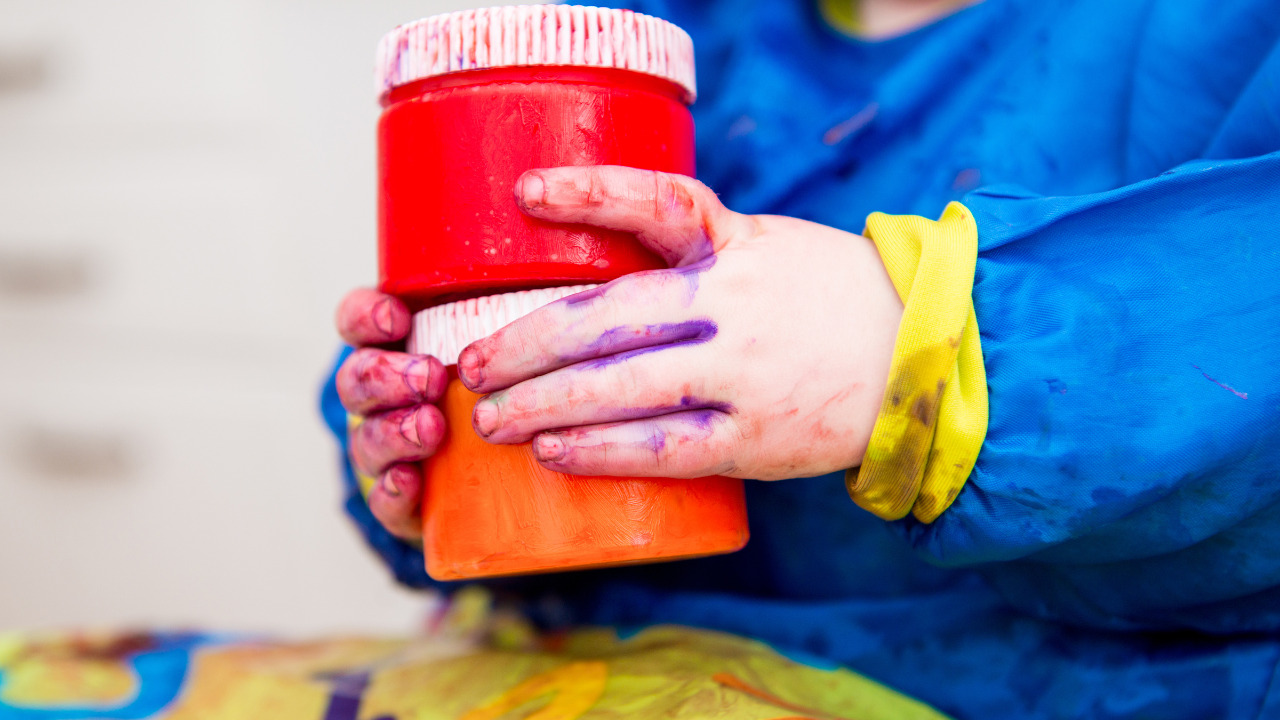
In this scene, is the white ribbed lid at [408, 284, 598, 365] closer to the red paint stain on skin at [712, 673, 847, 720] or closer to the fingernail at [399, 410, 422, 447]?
the fingernail at [399, 410, 422, 447]

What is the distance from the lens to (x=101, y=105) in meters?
1.22

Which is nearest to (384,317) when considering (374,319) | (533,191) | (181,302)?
(374,319)

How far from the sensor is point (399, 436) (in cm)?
40

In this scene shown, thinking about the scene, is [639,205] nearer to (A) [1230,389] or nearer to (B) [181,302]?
(A) [1230,389]

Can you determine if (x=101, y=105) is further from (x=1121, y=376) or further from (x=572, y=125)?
(x=1121, y=376)

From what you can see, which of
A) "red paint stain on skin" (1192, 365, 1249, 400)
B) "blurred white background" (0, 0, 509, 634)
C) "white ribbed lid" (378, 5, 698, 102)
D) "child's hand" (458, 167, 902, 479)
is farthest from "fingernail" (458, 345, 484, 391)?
"blurred white background" (0, 0, 509, 634)

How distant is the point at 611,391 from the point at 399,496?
0.15 meters

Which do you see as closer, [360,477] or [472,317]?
[472,317]

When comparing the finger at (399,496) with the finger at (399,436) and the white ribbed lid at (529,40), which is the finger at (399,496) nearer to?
the finger at (399,436)

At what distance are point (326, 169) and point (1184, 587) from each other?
109 cm

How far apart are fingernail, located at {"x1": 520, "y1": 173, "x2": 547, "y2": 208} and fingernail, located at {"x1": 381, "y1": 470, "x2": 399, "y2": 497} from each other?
161 mm

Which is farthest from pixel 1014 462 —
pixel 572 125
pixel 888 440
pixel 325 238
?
pixel 325 238

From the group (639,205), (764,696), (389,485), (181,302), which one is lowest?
(764,696)

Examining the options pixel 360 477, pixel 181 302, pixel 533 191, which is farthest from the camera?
pixel 181 302
